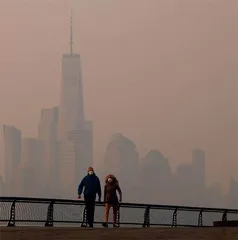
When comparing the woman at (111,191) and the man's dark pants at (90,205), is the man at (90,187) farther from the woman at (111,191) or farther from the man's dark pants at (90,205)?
the woman at (111,191)

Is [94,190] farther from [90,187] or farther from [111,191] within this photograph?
[111,191]

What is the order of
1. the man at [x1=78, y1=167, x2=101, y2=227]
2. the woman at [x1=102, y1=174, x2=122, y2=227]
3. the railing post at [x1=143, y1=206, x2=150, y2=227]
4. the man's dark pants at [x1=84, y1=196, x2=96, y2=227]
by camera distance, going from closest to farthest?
the man at [x1=78, y1=167, x2=101, y2=227]
the man's dark pants at [x1=84, y1=196, x2=96, y2=227]
the woman at [x1=102, y1=174, x2=122, y2=227]
the railing post at [x1=143, y1=206, x2=150, y2=227]

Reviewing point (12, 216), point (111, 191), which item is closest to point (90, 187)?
point (111, 191)

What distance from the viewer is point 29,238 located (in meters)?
16.7

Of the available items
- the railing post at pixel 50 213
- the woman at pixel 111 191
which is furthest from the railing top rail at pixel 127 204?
the woman at pixel 111 191

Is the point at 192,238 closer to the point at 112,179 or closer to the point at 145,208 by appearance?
the point at 112,179

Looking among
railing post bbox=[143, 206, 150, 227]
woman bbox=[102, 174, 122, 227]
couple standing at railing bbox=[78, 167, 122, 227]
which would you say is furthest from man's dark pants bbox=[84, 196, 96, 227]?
railing post bbox=[143, 206, 150, 227]

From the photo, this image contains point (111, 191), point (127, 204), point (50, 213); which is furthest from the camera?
point (127, 204)

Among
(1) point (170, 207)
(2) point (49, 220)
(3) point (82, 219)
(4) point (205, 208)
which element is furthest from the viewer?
(4) point (205, 208)

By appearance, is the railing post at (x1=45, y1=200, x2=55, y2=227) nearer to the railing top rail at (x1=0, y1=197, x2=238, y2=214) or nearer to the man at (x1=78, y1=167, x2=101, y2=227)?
the railing top rail at (x1=0, y1=197, x2=238, y2=214)

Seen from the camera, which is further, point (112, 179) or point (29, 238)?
point (112, 179)

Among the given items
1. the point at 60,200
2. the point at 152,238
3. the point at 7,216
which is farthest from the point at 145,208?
the point at 152,238

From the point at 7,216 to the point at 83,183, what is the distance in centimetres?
320

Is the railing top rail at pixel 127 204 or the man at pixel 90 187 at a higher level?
the man at pixel 90 187
